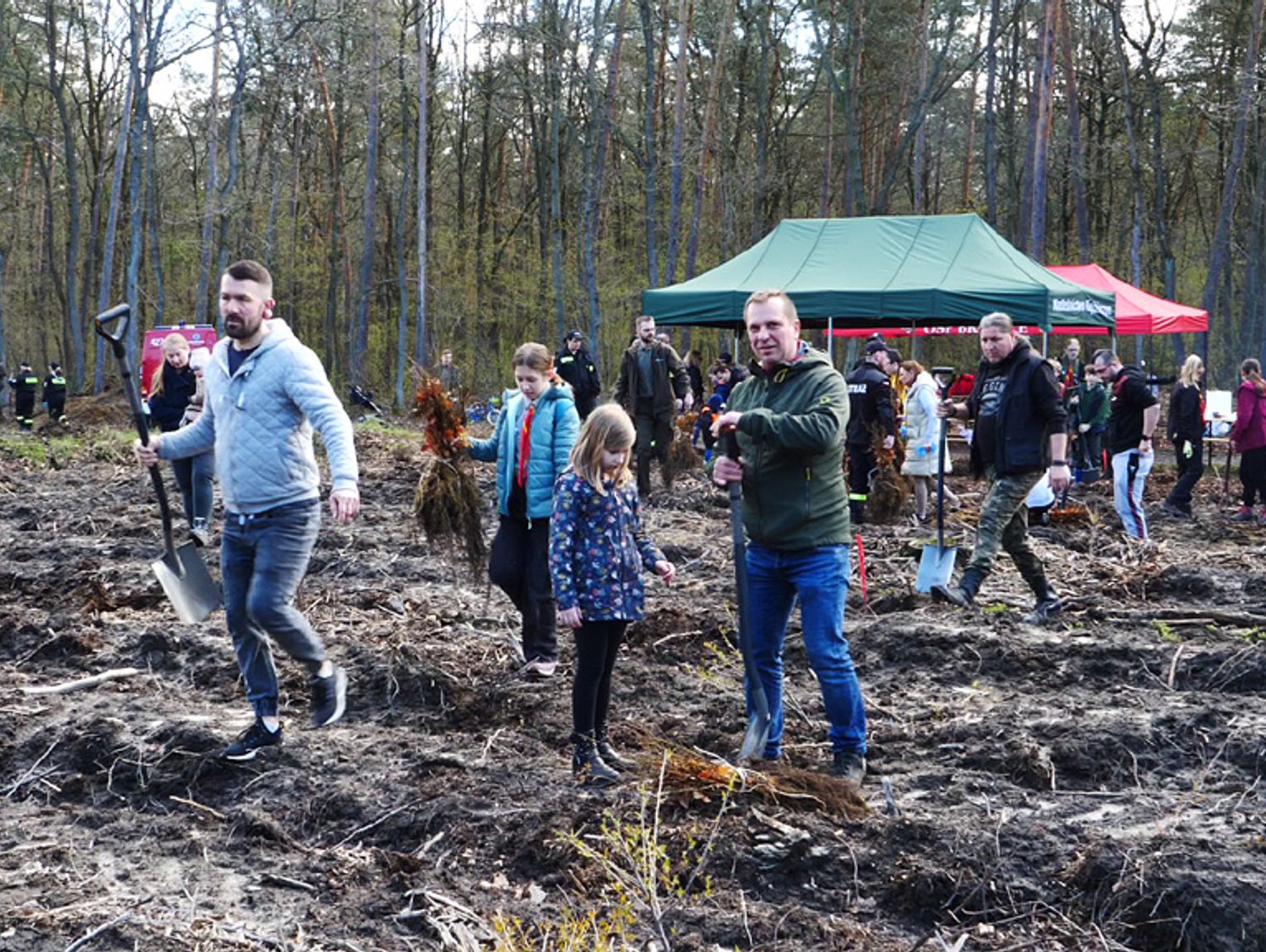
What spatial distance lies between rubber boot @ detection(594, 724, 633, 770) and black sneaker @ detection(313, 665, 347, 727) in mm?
1078

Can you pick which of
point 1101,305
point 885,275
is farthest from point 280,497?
point 1101,305

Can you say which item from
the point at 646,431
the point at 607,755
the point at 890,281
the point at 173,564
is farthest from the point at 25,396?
the point at 607,755

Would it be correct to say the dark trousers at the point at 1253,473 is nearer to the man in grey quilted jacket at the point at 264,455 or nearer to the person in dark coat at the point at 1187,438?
the person in dark coat at the point at 1187,438

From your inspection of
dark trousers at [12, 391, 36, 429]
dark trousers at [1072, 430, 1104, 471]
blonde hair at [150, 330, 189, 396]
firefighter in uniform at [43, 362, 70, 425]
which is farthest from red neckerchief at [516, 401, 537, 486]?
dark trousers at [12, 391, 36, 429]

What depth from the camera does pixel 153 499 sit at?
46.7ft

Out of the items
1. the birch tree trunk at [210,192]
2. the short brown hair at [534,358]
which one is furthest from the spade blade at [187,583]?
the birch tree trunk at [210,192]

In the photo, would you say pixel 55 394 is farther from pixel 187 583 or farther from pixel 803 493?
pixel 803 493

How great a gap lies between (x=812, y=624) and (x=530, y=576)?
83.0 inches

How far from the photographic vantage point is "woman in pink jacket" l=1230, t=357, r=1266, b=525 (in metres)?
14.0

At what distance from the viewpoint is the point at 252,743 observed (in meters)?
5.40

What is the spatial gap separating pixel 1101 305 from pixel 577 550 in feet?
41.6

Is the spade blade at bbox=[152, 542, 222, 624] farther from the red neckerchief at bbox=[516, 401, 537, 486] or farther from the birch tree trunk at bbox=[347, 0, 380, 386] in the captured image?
the birch tree trunk at bbox=[347, 0, 380, 386]

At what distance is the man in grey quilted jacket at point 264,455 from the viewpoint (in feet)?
16.9

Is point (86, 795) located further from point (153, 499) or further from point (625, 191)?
point (625, 191)
